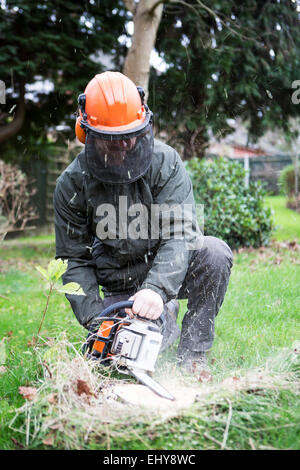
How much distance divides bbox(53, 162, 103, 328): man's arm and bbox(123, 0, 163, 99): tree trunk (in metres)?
3.14

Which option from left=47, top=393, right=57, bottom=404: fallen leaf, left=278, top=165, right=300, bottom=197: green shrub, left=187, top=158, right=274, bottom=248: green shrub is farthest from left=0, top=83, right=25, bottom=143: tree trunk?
left=278, top=165, right=300, bottom=197: green shrub

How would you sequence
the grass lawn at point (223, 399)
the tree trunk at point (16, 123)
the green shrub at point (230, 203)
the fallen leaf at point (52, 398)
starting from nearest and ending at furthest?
the grass lawn at point (223, 399) < the fallen leaf at point (52, 398) < the green shrub at point (230, 203) < the tree trunk at point (16, 123)

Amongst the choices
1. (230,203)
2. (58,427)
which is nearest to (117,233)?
(58,427)

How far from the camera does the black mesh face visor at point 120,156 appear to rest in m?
2.21

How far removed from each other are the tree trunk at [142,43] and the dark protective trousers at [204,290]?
11.1 ft

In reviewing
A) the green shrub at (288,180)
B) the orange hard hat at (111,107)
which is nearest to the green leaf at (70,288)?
the orange hard hat at (111,107)

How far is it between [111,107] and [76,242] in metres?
0.83

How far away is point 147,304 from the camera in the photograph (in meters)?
2.04

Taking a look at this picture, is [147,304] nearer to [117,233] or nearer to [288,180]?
[117,233]

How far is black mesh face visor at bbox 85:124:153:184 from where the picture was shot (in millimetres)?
2207

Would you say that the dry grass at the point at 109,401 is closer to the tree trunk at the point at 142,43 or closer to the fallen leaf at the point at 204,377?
the fallen leaf at the point at 204,377

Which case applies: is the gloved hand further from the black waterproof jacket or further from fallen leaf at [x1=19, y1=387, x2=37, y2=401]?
fallen leaf at [x1=19, y1=387, x2=37, y2=401]
